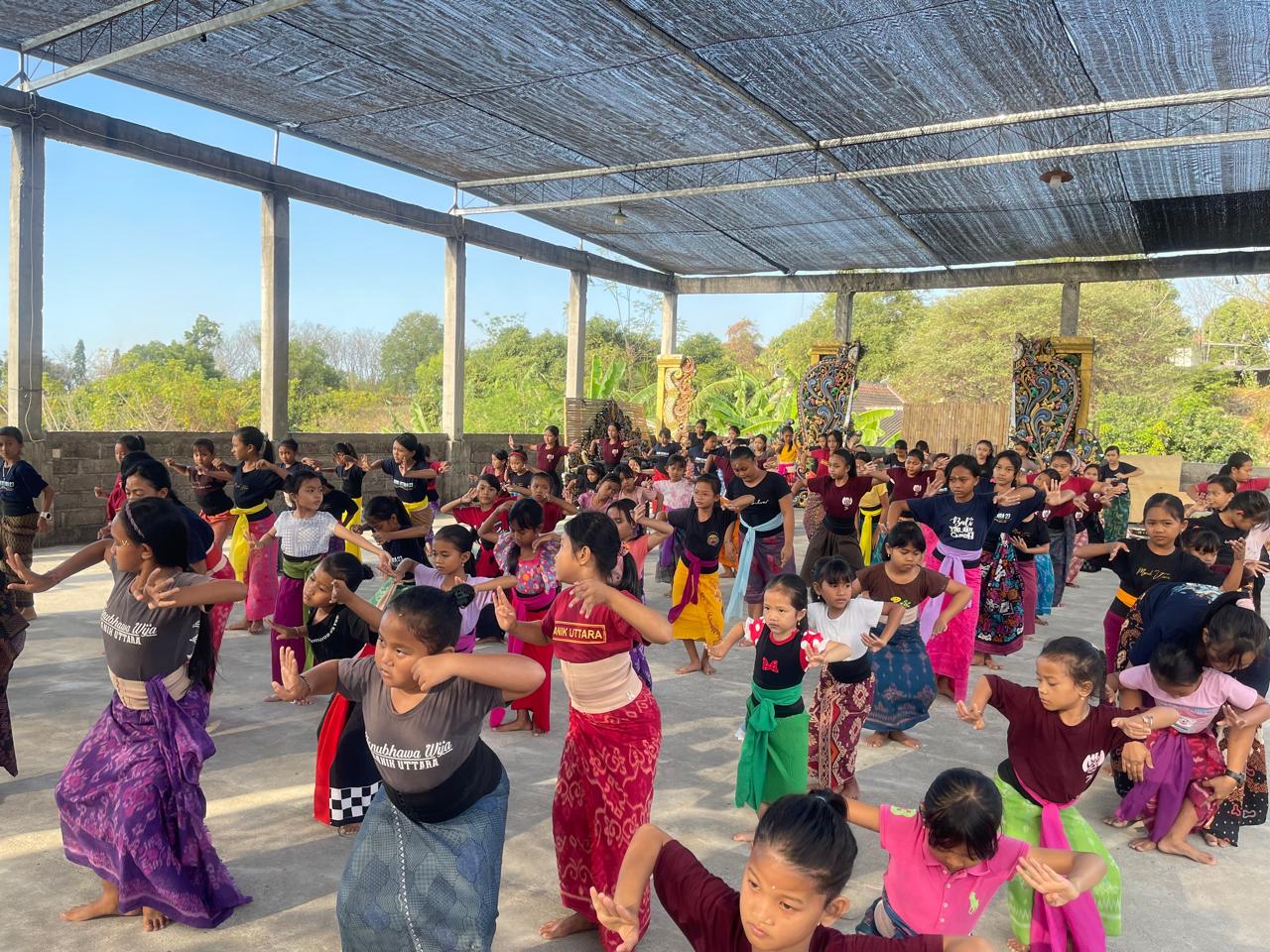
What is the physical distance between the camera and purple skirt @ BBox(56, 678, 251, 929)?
286 cm

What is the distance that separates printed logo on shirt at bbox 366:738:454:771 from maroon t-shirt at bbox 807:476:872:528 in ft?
17.6

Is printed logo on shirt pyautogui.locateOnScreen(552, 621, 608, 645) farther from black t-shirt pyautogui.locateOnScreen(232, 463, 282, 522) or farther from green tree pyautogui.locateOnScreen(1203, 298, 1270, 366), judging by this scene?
green tree pyautogui.locateOnScreen(1203, 298, 1270, 366)

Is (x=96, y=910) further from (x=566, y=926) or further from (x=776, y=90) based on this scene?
(x=776, y=90)

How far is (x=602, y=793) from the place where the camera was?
9.77 feet

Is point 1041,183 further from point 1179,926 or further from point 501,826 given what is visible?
point 501,826

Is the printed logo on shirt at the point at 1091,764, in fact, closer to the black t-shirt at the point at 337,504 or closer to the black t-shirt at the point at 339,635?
the black t-shirt at the point at 339,635

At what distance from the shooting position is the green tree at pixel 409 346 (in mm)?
44156

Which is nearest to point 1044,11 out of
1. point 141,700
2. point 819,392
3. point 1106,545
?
point 1106,545

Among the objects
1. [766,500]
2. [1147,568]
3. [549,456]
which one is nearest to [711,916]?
[1147,568]

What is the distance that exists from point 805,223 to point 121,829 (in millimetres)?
13804

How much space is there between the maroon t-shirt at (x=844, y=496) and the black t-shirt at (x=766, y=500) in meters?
0.67

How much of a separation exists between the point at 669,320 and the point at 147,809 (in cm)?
1807

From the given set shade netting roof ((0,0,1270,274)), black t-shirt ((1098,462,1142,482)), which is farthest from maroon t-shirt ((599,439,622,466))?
black t-shirt ((1098,462,1142,482))

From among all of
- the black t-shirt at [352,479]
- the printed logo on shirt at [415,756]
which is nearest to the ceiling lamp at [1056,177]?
the black t-shirt at [352,479]
